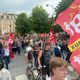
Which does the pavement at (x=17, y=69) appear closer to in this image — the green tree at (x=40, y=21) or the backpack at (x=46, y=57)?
the backpack at (x=46, y=57)

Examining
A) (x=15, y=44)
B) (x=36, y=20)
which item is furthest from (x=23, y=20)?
(x=15, y=44)

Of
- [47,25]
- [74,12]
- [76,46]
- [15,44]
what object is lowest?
[76,46]

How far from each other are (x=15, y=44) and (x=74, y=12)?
29.7 metres

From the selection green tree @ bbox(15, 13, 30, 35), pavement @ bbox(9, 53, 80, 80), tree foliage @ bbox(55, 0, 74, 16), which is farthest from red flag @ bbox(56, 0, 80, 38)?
green tree @ bbox(15, 13, 30, 35)

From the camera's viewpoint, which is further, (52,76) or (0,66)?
(0,66)

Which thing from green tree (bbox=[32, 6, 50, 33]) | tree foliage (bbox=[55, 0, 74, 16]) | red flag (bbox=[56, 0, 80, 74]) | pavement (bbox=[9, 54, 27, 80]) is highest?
green tree (bbox=[32, 6, 50, 33])

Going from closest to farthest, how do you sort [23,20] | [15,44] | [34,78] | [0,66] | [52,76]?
[52,76], [0,66], [34,78], [15,44], [23,20]

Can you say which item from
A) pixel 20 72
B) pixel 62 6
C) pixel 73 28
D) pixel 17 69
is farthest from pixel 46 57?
pixel 62 6

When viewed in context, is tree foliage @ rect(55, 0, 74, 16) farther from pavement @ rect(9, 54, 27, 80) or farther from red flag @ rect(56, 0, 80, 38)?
red flag @ rect(56, 0, 80, 38)

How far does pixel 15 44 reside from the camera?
36156 millimetres

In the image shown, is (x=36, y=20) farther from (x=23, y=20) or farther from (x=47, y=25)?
(x=23, y=20)

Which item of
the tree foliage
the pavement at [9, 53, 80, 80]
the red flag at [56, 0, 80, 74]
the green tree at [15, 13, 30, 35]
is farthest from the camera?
the green tree at [15, 13, 30, 35]

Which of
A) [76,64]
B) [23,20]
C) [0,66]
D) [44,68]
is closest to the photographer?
[76,64]

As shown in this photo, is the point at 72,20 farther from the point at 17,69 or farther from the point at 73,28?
the point at 17,69
